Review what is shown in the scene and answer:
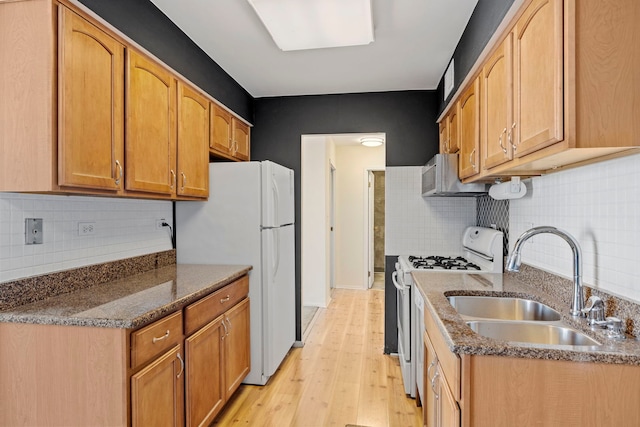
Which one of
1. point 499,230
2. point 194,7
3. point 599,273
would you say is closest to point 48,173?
point 194,7

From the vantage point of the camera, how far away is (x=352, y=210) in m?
6.18

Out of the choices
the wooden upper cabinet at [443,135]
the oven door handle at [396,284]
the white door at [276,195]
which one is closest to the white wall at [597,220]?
the oven door handle at [396,284]

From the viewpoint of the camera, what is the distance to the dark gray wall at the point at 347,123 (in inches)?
139

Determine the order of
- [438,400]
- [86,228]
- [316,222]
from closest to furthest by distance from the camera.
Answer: [438,400], [86,228], [316,222]

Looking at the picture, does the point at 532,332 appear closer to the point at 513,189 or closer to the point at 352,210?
the point at 513,189

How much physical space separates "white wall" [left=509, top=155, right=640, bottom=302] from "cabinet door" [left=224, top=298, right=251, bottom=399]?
1.89 meters

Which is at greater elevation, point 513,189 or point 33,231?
point 513,189

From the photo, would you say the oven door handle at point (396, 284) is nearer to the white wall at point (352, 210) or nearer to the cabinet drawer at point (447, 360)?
the cabinet drawer at point (447, 360)

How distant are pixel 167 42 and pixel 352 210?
4.28 m

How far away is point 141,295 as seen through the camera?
186cm

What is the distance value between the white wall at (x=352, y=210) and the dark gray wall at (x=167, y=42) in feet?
10.1

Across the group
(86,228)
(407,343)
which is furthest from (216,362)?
(407,343)

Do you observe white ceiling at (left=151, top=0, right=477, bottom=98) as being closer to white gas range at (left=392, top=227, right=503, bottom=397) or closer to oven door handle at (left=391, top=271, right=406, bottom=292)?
white gas range at (left=392, top=227, right=503, bottom=397)

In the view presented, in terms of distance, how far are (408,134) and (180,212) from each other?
215 cm
